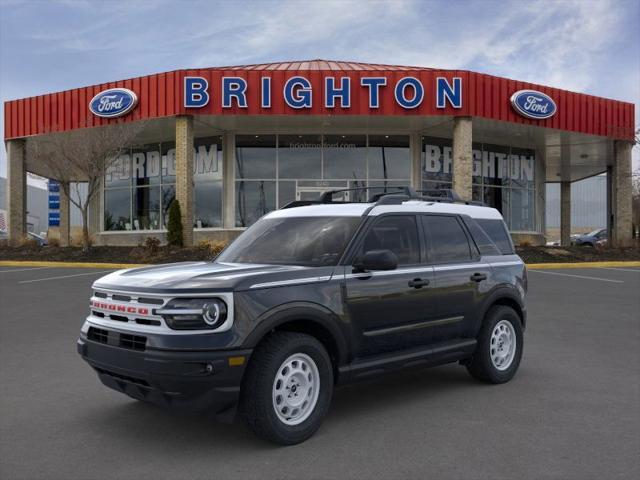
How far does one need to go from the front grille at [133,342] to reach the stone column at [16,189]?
24.1m

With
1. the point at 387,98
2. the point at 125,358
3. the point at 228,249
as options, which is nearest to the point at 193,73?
the point at 387,98

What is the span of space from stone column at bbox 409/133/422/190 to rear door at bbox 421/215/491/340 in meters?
20.0

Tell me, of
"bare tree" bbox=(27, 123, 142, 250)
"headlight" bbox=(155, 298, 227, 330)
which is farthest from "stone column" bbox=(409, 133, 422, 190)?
"headlight" bbox=(155, 298, 227, 330)

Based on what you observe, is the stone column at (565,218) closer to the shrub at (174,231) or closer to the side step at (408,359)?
the shrub at (174,231)

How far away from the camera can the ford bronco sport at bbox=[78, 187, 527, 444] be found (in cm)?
393

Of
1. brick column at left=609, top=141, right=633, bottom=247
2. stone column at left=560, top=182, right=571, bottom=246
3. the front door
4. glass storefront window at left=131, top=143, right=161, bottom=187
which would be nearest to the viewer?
the front door

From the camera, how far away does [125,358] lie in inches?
160

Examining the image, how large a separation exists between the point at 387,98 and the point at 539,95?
626 centimetres

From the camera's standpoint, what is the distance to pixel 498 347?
6.08 meters

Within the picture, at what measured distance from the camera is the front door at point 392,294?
4.68 metres

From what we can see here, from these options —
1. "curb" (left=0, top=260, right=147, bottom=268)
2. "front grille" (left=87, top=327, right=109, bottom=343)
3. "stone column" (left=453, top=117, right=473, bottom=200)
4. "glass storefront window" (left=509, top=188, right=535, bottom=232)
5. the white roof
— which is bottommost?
"curb" (left=0, top=260, right=147, bottom=268)

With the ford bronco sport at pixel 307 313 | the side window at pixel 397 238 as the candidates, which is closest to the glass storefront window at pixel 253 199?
the ford bronco sport at pixel 307 313

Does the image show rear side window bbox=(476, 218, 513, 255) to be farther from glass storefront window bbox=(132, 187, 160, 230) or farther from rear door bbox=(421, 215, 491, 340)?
glass storefront window bbox=(132, 187, 160, 230)

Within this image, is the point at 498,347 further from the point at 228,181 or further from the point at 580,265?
the point at 228,181
